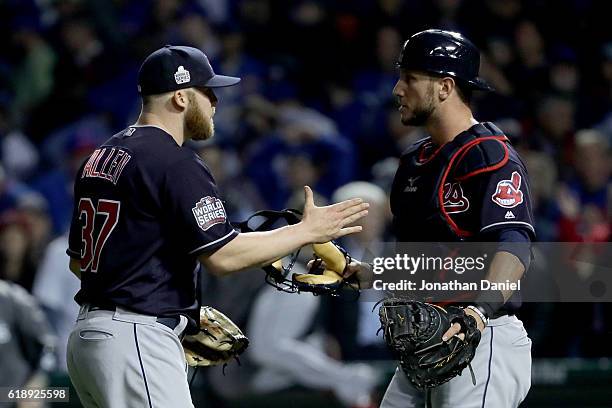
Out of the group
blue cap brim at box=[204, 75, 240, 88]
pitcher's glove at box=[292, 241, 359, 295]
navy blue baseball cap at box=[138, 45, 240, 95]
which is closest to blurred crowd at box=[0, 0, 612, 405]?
pitcher's glove at box=[292, 241, 359, 295]

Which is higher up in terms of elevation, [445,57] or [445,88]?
[445,57]

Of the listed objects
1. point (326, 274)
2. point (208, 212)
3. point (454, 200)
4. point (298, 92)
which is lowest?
point (326, 274)

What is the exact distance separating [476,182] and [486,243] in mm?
229

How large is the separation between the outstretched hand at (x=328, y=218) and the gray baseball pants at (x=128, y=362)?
25.0 inches

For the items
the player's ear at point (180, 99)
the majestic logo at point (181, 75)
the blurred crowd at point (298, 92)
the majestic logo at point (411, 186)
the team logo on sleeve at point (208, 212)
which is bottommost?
the team logo on sleeve at point (208, 212)

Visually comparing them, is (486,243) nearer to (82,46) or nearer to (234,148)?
(234,148)

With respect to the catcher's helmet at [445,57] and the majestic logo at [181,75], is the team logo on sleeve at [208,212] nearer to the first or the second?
the majestic logo at [181,75]

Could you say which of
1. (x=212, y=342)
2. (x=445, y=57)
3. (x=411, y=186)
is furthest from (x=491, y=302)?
(x=212, y=342)

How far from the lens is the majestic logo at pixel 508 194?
14.3 feet

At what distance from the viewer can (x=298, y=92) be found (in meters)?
10.1

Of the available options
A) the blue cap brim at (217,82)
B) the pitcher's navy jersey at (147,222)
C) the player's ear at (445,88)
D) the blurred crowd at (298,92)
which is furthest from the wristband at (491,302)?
the blurred crowd at (298,92)

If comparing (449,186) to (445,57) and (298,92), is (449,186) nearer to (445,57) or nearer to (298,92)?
(445,57)

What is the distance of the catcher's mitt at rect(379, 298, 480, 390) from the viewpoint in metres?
4.23

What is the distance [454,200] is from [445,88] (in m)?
0.46
